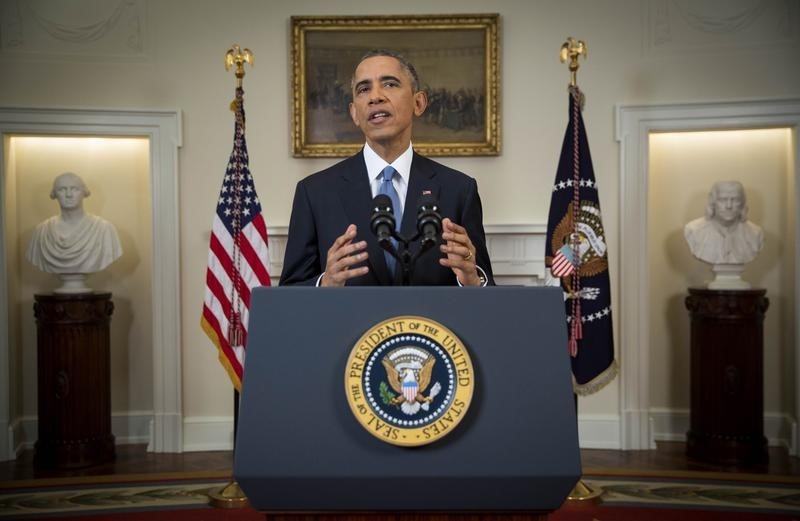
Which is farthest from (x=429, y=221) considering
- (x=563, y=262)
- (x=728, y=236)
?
(x=728, y=236)

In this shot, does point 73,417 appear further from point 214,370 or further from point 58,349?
point 214,370

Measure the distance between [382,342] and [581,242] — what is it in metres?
3.66

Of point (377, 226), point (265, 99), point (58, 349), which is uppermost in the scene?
point (265, 99)

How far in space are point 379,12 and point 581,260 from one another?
2373 mm

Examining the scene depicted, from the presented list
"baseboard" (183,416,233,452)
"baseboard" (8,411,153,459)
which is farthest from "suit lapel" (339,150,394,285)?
"baseboard" (8,411,153,459)

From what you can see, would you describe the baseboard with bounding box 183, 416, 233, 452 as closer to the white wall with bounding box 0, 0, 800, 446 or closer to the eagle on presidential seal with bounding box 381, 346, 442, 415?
the white wall with bounding box 0, 0, 800, 446

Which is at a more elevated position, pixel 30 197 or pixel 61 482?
pixel 30 197

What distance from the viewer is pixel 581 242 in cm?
491

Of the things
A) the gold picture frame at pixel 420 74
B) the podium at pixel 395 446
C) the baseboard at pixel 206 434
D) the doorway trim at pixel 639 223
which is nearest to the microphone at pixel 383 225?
the podium at pixel 395 446

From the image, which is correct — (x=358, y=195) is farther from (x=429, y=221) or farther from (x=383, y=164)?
(x=429, y=221)

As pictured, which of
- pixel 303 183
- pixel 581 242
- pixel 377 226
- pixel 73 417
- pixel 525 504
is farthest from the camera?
pixel 73 417

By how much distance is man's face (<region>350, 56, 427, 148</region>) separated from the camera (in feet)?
7.00

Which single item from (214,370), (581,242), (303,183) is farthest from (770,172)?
(303,183)

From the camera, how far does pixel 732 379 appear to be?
5406mm
